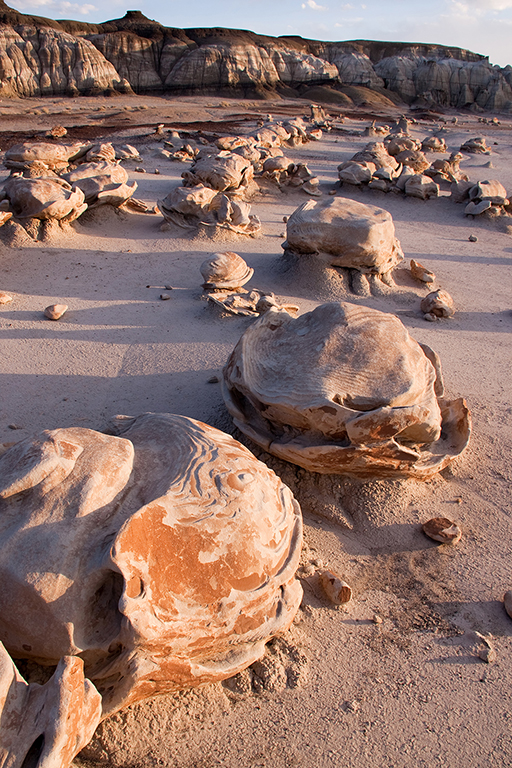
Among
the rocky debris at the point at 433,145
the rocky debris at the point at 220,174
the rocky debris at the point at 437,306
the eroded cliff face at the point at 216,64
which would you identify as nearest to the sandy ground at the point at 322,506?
the rocky debris at the point at 437,306

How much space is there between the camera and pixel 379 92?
29.8 m

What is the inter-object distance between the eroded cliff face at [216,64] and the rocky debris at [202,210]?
1804cm

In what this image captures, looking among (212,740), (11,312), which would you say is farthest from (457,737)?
(11,312)

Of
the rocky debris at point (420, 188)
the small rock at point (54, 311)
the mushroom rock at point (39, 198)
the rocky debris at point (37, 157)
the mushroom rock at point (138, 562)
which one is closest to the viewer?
the mushroom rock at point (138, 562)

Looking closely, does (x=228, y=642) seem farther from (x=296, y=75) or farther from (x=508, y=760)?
(x=296, y=75)

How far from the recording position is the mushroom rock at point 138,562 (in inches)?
62.6

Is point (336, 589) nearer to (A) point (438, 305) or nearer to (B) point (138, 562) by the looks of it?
(B) point (138, 562)

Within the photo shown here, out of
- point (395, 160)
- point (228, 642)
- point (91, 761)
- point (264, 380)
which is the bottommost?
point (91, 761)

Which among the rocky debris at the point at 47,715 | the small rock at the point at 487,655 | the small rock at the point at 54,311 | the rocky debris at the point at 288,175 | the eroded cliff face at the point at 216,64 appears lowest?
the small rock at the point at 487,655

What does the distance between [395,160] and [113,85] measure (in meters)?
17.8

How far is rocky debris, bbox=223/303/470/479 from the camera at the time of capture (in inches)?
101

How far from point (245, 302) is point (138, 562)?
136 inches

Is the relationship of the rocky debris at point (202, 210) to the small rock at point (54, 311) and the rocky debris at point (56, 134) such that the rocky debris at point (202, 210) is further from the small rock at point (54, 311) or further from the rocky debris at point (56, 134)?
the rocky debris at point (56, 134)

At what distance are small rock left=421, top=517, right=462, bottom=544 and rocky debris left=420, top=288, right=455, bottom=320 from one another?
2.87 metres
